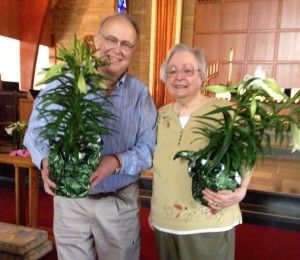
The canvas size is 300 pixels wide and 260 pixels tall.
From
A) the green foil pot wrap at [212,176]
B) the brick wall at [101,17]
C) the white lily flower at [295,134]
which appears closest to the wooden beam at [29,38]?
the brick wall at [101,17]

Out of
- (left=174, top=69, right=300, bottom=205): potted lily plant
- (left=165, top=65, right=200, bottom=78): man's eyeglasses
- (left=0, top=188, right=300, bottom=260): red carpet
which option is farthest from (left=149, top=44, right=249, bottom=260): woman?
(left=0, top=188, right=300, bottom=260): red carpet

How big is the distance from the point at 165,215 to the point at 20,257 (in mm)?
748

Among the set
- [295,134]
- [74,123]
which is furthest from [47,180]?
[295,134]

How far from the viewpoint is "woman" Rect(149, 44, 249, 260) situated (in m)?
1.23

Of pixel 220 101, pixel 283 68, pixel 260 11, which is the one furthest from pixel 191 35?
pixel 220 101

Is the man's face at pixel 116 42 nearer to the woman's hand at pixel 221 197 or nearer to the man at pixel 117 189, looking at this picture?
the man at pixel 117 189

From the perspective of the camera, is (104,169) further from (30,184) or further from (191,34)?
(191,34)

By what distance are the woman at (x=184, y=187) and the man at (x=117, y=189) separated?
0.08 meters

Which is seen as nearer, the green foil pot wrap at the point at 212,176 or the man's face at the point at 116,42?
the green foil pot wrap at the point at 212,176

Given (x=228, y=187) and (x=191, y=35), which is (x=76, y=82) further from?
(x=191, y=35)

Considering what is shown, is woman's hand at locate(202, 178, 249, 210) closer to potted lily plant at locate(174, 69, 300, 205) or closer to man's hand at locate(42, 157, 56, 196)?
potted lily plant at locate(174, 69, 300, 205)

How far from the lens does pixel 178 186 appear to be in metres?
1.24

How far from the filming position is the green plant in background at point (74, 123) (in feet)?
3.01

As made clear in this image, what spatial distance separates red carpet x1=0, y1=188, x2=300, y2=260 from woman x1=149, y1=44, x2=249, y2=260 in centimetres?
116
